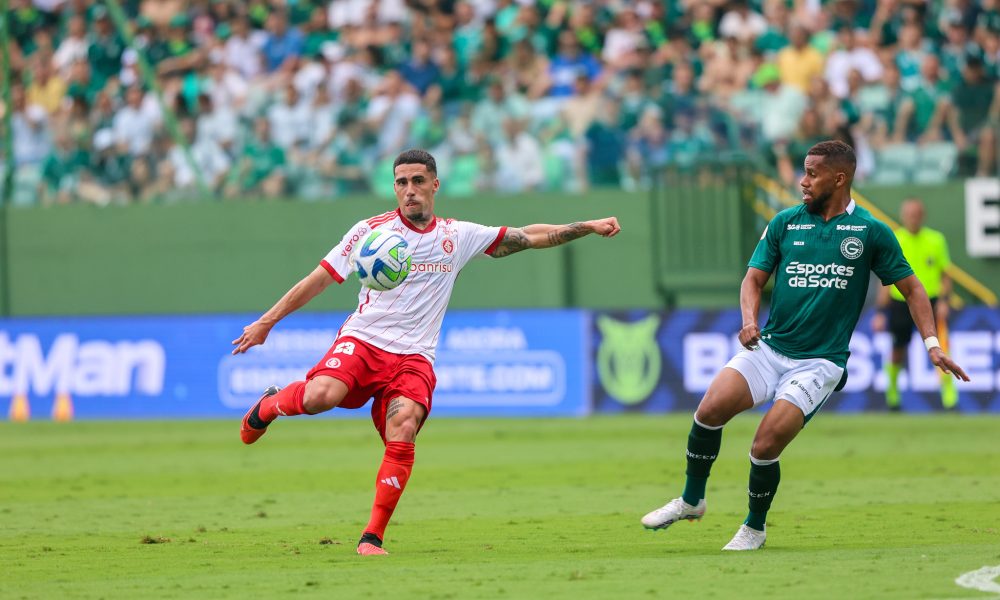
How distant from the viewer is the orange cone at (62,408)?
2172cm

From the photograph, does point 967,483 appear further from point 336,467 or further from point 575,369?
point 575,369

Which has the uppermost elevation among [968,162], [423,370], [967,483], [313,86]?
[313,86]

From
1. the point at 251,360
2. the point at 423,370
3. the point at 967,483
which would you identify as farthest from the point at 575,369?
the point at 423,370

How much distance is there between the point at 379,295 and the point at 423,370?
51cm

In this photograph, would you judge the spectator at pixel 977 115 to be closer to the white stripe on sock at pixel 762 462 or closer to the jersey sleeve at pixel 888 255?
the jersey sleeve at pixel 888 255

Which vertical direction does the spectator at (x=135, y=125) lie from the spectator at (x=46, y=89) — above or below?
below

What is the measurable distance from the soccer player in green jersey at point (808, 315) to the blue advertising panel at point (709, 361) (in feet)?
35.7

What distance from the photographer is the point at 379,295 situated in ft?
29.1

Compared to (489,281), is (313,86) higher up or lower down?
higher up

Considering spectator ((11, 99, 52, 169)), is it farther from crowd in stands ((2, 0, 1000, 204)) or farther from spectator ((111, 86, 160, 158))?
spectator ((111, 86, 160, 158))

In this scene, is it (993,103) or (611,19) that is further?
(611,19)

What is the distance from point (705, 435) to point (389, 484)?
5.80 ft

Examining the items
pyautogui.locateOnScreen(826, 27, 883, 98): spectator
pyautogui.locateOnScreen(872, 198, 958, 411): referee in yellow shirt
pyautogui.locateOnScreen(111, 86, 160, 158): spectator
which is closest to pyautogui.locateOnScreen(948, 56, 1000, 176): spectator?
pyautogui.locateOnScreen(826, 27, 883, 98): spectator

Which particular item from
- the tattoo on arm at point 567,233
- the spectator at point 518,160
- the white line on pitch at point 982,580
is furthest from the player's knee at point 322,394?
the spectator at point 518,160
